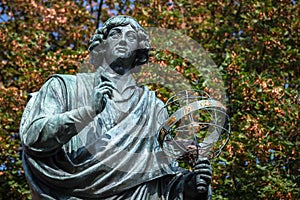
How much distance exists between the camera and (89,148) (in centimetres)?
672

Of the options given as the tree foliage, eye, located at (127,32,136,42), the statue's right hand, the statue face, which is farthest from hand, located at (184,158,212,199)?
the tree foliage

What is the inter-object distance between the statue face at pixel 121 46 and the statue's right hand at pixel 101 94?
568 millimetres

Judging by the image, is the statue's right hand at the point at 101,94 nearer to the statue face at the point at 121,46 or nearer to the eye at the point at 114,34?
the statue face at the point at 121,46

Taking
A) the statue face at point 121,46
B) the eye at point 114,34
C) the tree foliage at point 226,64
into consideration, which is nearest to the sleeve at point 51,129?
the statue face at point 121,46

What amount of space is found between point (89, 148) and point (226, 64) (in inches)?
384

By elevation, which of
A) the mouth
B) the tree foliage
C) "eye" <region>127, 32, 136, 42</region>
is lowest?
the tree foliage

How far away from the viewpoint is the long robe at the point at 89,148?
21.5 feet

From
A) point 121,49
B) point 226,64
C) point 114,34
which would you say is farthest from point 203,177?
point 226,64

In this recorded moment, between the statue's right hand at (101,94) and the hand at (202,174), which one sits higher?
the statue's right hand at (101,94)

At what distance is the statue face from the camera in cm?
730

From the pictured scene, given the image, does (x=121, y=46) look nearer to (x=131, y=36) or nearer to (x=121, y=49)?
(x=121, y=49)

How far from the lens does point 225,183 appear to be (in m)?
15.1

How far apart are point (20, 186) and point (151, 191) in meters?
8.67

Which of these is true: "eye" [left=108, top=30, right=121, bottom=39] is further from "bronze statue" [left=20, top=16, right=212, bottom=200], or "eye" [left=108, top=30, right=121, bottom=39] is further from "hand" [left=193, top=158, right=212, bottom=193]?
"hand" [left=193, top=158, right=212, bottom=193]
